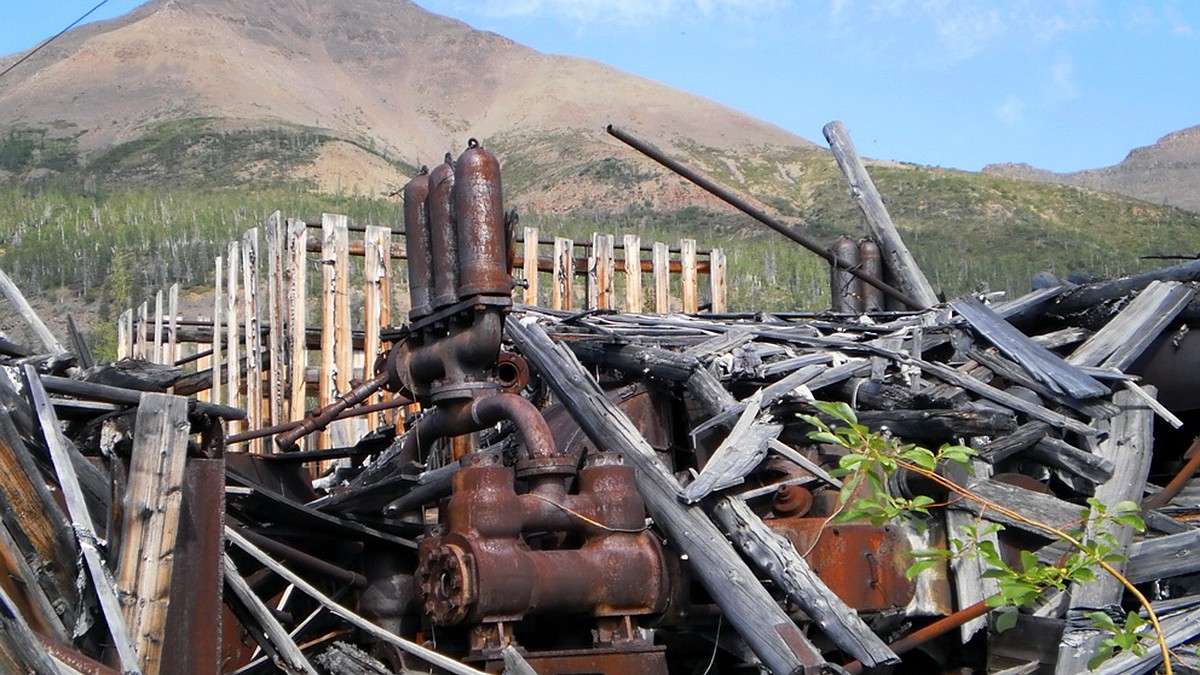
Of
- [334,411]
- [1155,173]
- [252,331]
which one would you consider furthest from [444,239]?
[1155,173]

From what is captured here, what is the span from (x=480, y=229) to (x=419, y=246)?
1.86ft

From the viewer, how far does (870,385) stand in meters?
6.63

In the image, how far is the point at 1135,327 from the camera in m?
6.95

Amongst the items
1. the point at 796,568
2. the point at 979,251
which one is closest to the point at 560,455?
the point at 796,568

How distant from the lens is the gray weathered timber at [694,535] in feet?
17.8

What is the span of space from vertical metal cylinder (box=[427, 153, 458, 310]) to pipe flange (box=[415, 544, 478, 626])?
1604mm

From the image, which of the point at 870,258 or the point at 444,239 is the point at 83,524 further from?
the point at 870,258

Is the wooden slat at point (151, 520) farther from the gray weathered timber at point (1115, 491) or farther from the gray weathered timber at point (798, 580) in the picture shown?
the gray weathered timber at point (1115, 491)

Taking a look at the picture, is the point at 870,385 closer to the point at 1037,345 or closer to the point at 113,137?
the point at 1037,345

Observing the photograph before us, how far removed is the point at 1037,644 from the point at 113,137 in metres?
77.1

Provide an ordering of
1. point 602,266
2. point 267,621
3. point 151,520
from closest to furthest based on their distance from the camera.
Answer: point 151,520, point 267,621, point 602,266

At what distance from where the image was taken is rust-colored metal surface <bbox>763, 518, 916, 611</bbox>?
5855 mm

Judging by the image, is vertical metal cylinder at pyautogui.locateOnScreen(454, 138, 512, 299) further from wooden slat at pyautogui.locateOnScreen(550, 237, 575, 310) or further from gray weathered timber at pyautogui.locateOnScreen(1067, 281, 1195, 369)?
wooden slat at pyautogui.locateOnScreen(550, 237, 575, 310)

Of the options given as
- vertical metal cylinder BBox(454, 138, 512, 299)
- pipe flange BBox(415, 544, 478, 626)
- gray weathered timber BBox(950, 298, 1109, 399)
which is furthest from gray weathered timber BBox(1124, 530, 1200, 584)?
vertical metal cylinder BBox(454, 138, 512, 299)
